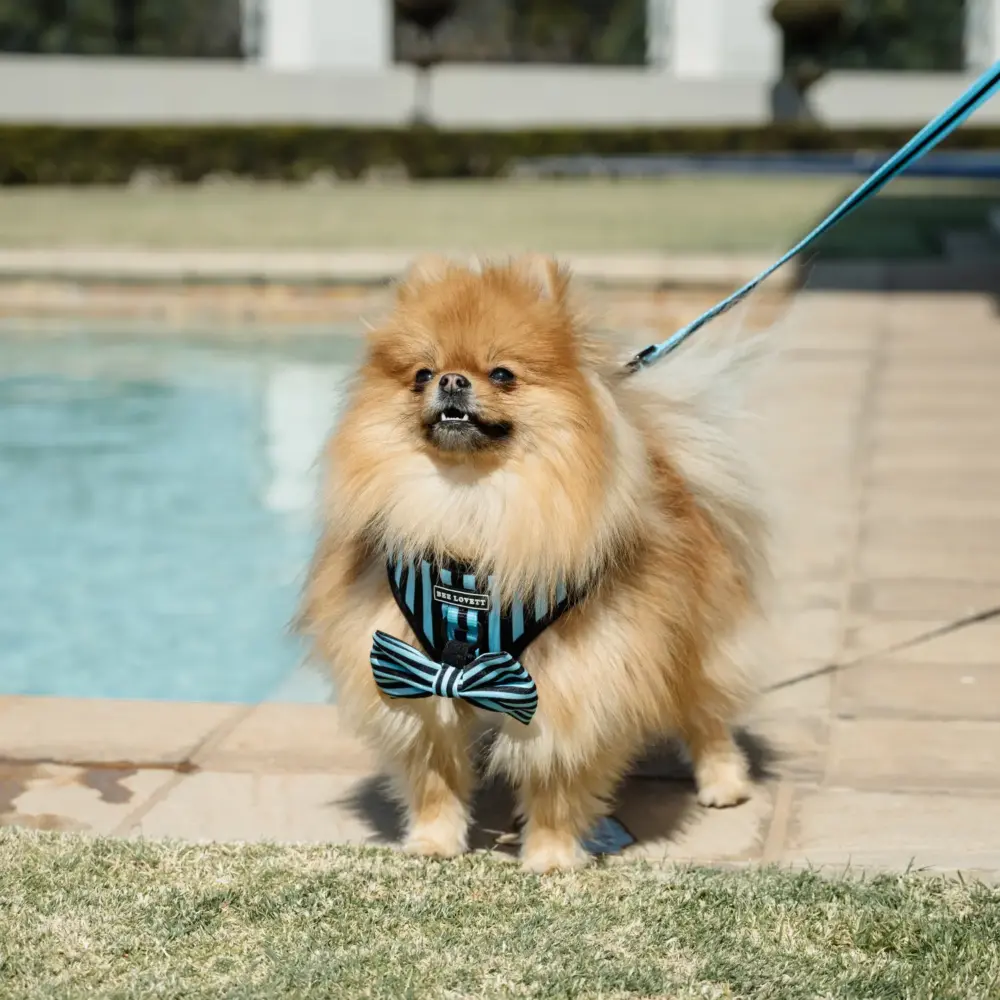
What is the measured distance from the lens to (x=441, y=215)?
17.2 metres

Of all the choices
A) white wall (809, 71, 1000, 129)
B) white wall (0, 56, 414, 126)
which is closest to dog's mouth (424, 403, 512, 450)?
white wall (0, 56, 414, 126)

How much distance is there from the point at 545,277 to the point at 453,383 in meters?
0.32

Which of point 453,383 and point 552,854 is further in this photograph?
point 552,854

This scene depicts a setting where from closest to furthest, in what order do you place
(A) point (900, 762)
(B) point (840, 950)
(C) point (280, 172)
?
(B) point (840, 950) < (A) point (900, 762) < (C) point (280, 172)

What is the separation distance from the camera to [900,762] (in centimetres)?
385

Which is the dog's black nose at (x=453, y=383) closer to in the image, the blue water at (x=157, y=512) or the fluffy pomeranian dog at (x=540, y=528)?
the fluffy pomeranian dog at (x=540, y=528)

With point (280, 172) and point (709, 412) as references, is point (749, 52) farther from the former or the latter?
point (709, 412)

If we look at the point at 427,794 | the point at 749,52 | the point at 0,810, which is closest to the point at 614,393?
the point at 427,794

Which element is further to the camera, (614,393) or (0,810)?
(0,810)

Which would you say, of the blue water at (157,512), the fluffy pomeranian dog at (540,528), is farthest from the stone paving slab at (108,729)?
the fluffy pomeranian dog at (540,528)

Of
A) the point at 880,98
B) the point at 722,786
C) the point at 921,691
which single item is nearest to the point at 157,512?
the point at 921,691

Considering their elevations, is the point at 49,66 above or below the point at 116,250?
above

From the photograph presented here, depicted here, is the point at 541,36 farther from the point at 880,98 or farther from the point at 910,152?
the point at 910,152

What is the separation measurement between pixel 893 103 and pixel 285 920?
30.8 metres
